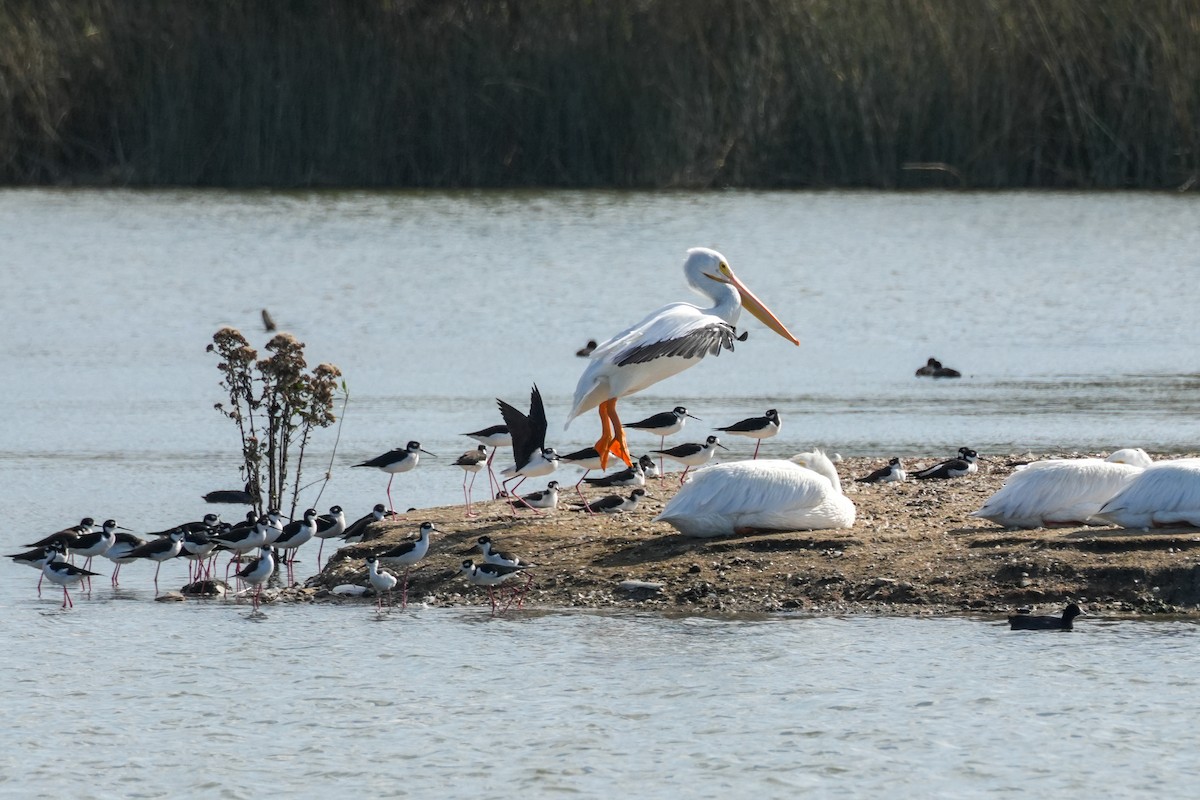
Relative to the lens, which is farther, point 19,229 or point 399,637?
point 19,229

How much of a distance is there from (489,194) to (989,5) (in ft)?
31.8

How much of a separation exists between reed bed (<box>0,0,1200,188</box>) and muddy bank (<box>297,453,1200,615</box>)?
76.6ft

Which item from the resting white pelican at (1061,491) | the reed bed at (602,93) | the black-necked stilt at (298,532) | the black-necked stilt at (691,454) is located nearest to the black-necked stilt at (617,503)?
the black-necked stilt at (691,454)

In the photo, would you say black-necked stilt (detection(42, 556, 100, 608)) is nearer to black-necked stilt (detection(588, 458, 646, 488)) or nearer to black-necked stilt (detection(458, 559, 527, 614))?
black-necked stilt (detection(458, 559, 527, 614))

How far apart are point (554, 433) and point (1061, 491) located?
21.5 feet

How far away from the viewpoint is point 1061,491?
9.87m

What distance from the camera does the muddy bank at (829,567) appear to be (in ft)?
30.2

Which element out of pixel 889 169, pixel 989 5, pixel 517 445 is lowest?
pixel 517 445

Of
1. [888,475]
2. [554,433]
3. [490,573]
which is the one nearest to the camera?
[490,573]

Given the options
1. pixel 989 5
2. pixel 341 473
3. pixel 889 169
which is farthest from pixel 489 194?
pixel 341 473

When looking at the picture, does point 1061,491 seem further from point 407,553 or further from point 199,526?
point 199,526

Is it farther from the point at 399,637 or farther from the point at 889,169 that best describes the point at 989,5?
the point at 399,637

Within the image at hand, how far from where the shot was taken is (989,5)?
108 feet

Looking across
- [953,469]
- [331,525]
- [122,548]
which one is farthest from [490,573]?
[953,469]
